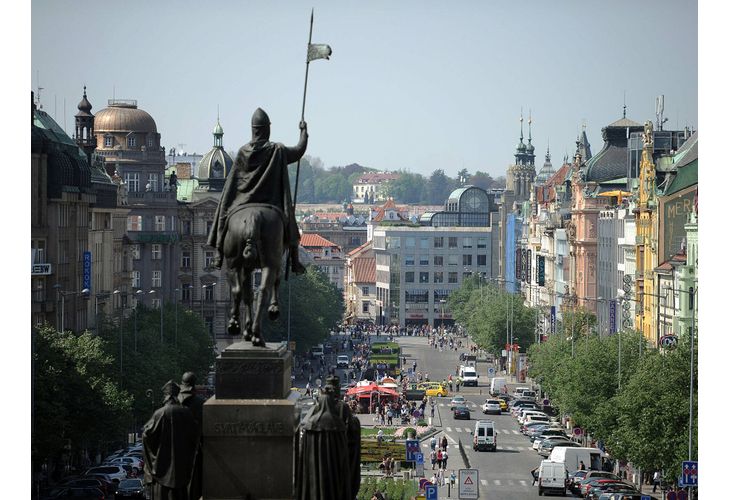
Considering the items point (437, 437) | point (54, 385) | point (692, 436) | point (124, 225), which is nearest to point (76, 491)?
point (54, 385)

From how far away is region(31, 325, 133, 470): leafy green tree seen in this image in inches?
3295

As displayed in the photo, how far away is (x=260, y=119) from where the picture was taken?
32062mm

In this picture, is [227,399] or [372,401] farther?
[372,401]

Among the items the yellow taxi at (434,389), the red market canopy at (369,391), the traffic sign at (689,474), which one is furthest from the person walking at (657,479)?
the yellow taxi at (434,389)

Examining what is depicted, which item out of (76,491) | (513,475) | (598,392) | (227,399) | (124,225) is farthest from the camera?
(124,225)

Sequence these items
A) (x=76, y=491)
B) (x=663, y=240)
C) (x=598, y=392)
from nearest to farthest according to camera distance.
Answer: (x=76, y=491) < (x=598, y=392) < (x=663, y=240)

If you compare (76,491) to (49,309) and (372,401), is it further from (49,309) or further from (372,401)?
(372,401)

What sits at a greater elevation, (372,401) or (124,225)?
(124,225)

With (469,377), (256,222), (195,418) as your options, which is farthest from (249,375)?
(469,377)

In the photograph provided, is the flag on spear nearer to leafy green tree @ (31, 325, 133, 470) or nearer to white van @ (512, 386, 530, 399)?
leafy green tree @ (31, 325, 133, 470)

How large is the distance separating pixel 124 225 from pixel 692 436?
10294 cm

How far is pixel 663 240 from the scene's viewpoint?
15125 centimetres

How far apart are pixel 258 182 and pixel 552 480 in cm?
6905

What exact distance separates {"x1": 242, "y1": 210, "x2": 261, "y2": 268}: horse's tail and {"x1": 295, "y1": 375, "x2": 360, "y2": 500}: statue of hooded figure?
2258 mm
